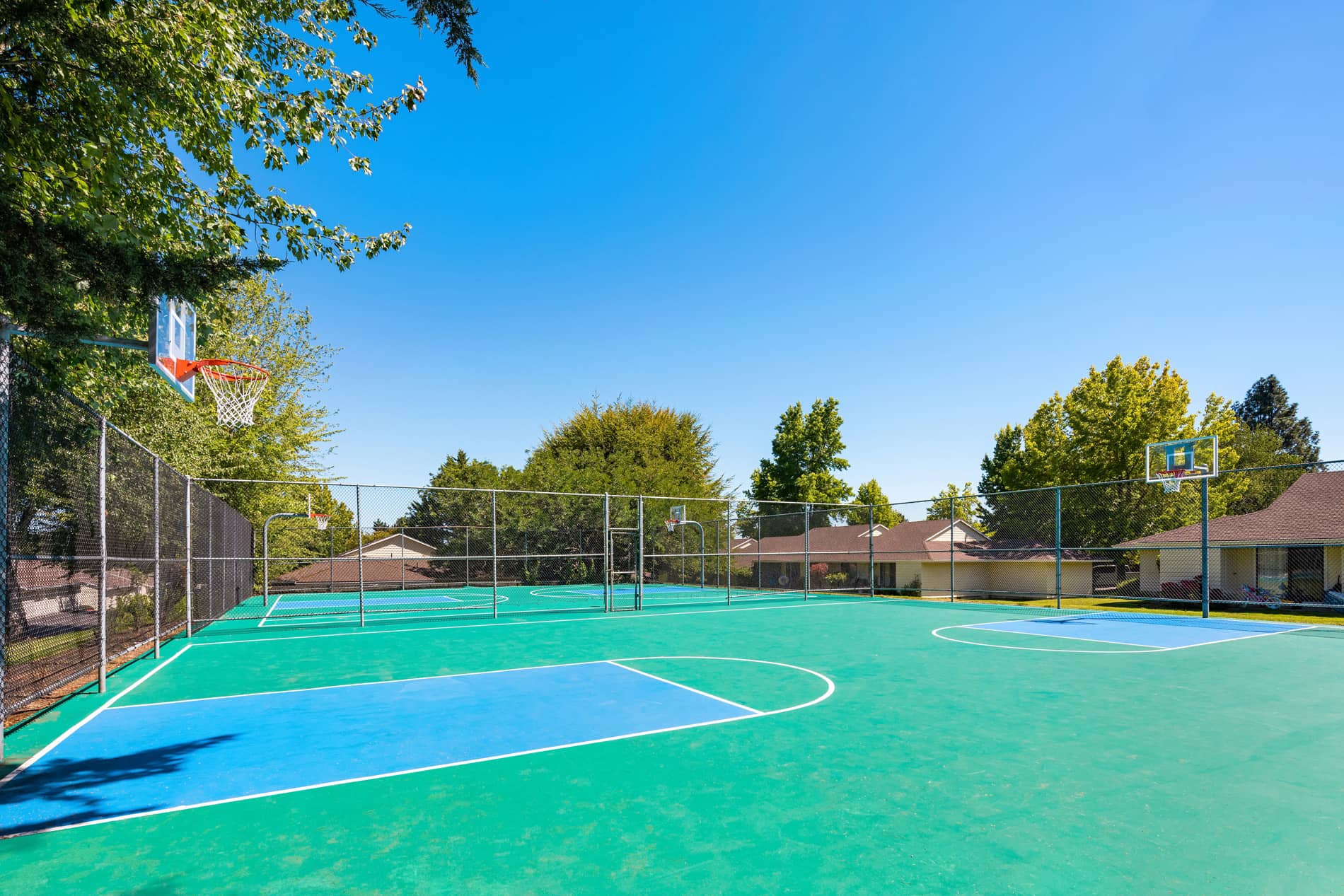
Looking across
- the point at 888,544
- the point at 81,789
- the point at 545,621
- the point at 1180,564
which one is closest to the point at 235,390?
the point at 545,621

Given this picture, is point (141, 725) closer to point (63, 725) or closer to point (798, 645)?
point (63, 725)

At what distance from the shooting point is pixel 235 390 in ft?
33.2

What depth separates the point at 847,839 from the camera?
10.9 ft

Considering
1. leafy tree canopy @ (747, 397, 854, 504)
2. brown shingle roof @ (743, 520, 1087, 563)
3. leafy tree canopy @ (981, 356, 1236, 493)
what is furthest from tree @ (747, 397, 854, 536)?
leafy tree canopy @ (981, 356, 1236, 493)

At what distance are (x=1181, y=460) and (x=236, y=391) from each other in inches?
682

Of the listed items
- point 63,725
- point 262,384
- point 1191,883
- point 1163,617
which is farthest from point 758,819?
point 1163,617

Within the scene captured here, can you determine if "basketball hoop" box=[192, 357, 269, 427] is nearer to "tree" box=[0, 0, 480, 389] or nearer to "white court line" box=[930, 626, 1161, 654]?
"tree" box=[0, 0, 480, 389]

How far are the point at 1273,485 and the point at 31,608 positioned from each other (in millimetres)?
51062

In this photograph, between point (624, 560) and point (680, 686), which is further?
point (624, 560)

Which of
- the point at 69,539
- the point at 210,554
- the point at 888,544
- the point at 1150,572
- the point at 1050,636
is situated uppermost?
the point at 69,539

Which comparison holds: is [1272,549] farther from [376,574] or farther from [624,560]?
[376,574]

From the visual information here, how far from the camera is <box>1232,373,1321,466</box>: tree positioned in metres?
62.0

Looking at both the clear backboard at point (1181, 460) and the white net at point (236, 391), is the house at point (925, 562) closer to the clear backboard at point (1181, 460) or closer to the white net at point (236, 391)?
the clear backboard at point (1181, 460)

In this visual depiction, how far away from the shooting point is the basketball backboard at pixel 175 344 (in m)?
5.26
